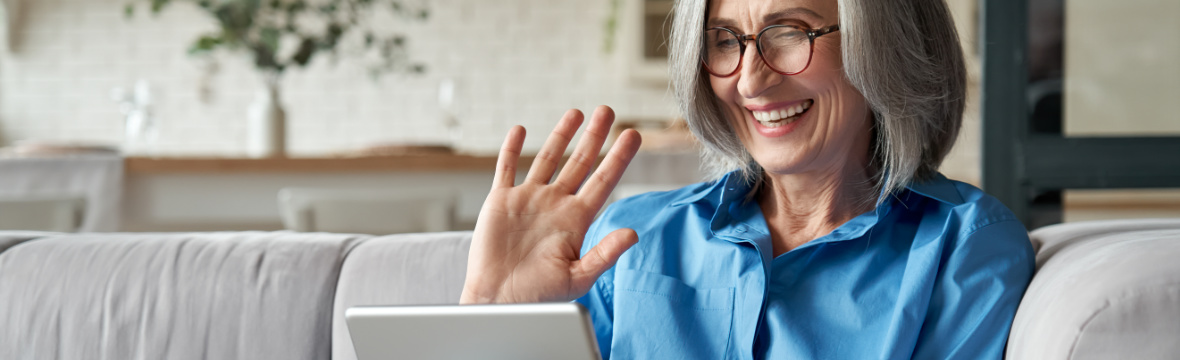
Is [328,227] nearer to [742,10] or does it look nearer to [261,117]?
[261,117]

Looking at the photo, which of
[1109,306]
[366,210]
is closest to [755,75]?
[1109,306]

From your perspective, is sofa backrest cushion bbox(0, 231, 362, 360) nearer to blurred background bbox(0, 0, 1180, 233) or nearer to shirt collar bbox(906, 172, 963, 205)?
blurred background bbox(0, 0, 1180, 233)

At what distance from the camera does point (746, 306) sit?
100 centimetres

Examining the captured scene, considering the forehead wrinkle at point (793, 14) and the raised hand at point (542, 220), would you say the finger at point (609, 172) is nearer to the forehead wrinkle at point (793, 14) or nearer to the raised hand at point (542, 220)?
the raised hand at point (542, 220)

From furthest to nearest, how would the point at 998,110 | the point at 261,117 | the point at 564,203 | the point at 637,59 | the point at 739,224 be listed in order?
the point at 637,59
the point at 261,117
the point at 998,110
the point at 739,224
the point at 564,203

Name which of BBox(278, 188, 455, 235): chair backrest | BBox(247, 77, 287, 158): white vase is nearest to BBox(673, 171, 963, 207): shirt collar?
BBox(278, 188, 455, 235): chair backrest

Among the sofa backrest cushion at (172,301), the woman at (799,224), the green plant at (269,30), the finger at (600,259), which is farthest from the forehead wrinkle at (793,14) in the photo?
the green plant at (269,30)

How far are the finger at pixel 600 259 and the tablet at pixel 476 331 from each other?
0.54 feet

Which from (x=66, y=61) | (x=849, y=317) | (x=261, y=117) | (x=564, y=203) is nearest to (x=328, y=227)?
(x=261, y=117)

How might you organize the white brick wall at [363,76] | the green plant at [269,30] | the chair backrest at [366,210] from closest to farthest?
the chair backrest at [366,210], the green plant at [269,30], the white brick wall at [363,76]

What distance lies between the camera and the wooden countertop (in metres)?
2.57

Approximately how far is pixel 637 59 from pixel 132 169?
98.2 inches

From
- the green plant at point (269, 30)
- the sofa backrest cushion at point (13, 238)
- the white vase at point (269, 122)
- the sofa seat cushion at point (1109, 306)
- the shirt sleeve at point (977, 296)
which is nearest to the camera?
the sofa seat cushion at point (1109, 306)

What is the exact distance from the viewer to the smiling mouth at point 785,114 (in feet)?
3.42
